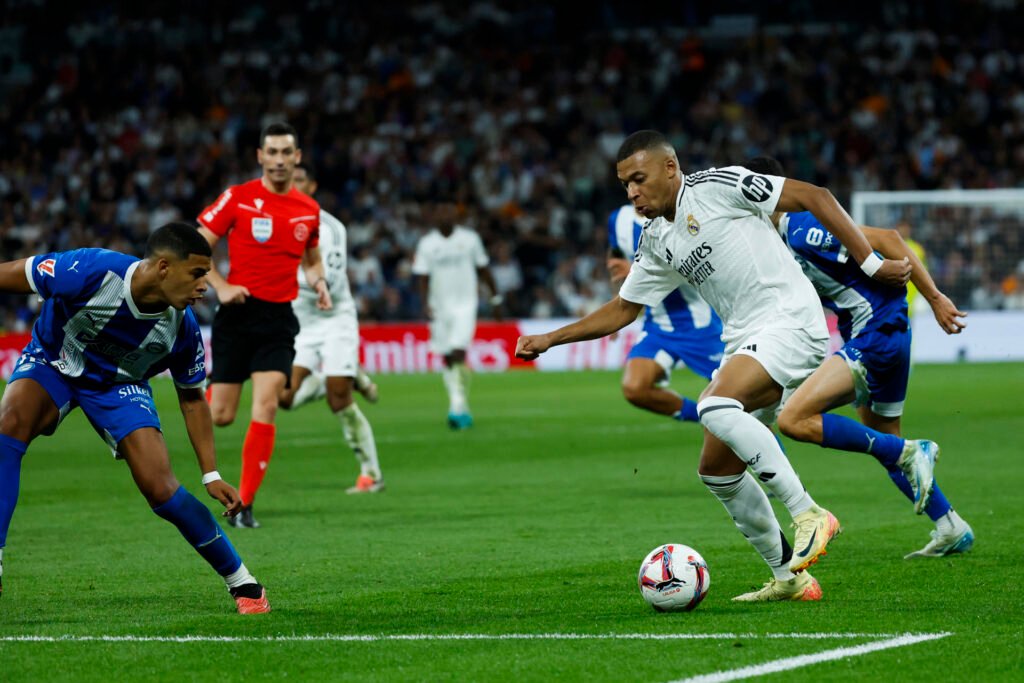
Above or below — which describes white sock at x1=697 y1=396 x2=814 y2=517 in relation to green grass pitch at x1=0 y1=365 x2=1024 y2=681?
above

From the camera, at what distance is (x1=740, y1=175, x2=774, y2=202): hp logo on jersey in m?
7.11

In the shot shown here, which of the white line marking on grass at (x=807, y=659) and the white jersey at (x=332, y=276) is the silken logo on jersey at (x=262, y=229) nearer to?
the white jersey at (x=332, y=276)

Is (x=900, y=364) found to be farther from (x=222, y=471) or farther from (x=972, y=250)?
(x=972, y=250)

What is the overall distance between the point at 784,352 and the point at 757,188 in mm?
742

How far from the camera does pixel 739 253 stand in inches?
285

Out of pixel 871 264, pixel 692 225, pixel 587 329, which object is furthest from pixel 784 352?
pixel 587 329

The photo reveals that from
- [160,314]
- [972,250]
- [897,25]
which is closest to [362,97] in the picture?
[897,25]

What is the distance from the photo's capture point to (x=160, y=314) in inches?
274

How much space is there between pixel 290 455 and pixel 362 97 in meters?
21.2

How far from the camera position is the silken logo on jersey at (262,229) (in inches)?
437

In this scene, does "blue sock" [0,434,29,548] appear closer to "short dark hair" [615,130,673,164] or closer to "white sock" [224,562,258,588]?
"white sock" [224,562,258,588]

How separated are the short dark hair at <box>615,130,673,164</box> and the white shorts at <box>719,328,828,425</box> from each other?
3.15 feet

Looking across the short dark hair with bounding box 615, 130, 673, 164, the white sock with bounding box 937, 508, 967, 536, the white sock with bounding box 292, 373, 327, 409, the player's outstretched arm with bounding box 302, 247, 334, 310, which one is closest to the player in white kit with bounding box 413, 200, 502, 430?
the white sock with bounding box 292, 373, 327, 409

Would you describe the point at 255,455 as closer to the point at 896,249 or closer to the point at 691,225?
the point at 691,225
